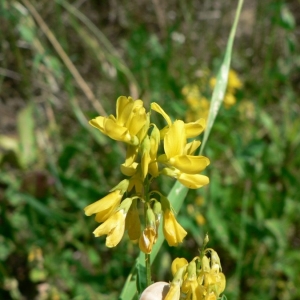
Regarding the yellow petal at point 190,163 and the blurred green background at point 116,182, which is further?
the blurred green background at point 116,182

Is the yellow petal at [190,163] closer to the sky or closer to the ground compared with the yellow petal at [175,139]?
closer to the ground

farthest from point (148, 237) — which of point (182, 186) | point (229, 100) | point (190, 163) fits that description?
point (229, 100)

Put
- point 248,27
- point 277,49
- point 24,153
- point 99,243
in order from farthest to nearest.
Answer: point 248,27, point 277,49, point 24,153, point 99,243

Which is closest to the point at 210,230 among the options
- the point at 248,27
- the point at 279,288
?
the point at 279,288

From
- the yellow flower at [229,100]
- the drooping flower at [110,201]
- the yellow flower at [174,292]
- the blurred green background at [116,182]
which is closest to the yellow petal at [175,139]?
the drooping flower at [110,201]

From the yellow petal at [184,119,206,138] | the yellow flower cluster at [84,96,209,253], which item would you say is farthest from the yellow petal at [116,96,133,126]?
the yellow petal at [184,119,206,138]

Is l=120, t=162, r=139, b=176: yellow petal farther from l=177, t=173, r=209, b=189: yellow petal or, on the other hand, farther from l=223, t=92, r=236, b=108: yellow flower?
l=223, t=92, r=236, b=108: yellow flower

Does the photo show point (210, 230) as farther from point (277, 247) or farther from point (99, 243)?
point (99, 243)

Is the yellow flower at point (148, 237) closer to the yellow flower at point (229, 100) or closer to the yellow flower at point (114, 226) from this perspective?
the yellow flower at point (114, 226)
